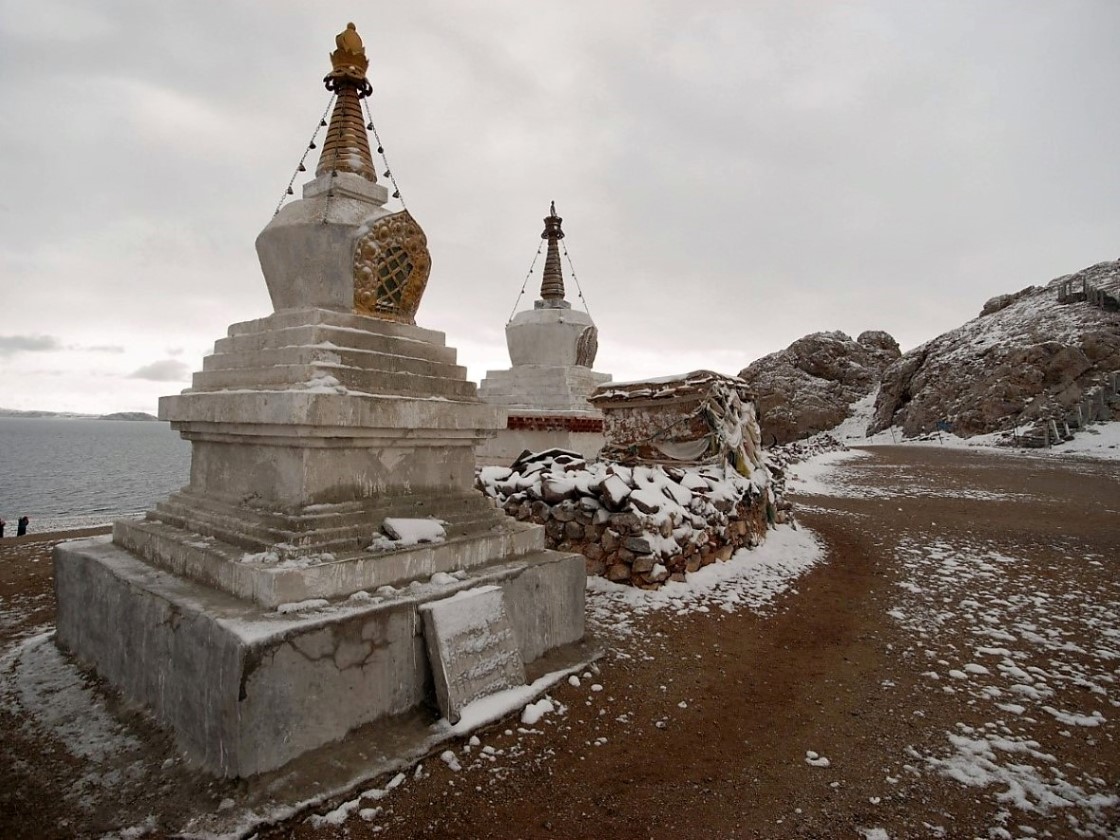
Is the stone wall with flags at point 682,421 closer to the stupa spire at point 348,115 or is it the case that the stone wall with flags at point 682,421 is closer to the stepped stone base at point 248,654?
the stepped stone base at point 248,654

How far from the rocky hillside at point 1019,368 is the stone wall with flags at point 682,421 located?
27.6 meters

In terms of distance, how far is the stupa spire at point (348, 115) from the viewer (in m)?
4.86

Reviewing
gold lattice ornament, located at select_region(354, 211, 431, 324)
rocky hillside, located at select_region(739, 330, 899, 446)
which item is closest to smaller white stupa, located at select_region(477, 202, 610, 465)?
gold lattice ornament, located at select_region(354, 211, 431, 324)

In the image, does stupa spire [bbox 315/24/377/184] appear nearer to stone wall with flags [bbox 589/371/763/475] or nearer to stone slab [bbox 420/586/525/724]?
stone slab [bbox 420/586/525/724]

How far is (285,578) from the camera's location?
329cm

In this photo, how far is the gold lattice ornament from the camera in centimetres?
456

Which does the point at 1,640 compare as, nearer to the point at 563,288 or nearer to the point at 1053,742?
the point at 1053,742

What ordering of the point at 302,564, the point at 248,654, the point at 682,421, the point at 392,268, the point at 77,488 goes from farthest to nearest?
the point at 77,488
the point at 682,421
the point at 392,268
the point at 302,564
the point at 248,654

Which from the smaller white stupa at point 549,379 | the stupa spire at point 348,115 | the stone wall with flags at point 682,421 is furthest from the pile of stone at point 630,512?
the stupa spire at point 348,115

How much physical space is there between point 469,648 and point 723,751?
1.55 meters

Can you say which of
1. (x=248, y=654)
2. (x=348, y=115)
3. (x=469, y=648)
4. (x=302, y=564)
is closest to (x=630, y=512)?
(x=469, y=648)

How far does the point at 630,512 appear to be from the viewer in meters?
6.30

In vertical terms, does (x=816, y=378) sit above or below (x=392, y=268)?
above

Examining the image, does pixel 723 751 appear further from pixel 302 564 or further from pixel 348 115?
pixel 348 115
